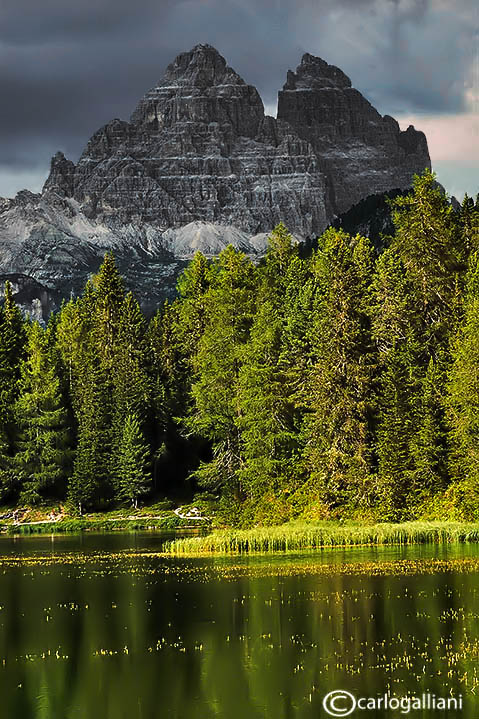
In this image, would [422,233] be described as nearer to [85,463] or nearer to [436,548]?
[436,548]

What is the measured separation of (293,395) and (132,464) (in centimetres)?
2606

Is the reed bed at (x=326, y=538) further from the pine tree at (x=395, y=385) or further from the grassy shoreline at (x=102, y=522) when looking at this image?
the grassy shoreline at (x=102, y=522)

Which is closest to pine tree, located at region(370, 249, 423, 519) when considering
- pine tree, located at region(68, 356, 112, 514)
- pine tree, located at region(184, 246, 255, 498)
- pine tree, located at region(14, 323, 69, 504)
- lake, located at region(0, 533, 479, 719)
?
pine tree, located at region(184, 246, 255, 498)

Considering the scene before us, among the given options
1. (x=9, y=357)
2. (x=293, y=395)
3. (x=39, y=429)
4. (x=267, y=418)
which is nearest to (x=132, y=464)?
(x=39, y=429)

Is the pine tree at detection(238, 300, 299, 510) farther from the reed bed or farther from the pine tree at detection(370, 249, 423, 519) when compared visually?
the reed bed

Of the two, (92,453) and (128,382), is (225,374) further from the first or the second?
(128,382)

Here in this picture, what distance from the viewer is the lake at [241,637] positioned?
22781mm

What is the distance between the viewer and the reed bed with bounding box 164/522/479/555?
5319cm

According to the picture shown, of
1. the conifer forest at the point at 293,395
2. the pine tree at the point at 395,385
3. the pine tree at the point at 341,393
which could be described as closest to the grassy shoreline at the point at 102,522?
the conifer forest at the point at 293,395

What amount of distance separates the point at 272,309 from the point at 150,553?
22.6 m

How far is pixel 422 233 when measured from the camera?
72125 mm

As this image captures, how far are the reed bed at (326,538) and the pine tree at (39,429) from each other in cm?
3936

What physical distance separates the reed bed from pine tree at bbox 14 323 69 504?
39.4 m

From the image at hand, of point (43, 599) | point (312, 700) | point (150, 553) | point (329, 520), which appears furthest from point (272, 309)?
point (312, 700)
